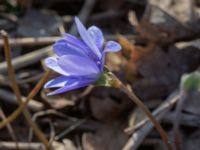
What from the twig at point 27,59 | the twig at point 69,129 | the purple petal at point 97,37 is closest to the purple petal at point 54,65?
the purple petal at point 97,37

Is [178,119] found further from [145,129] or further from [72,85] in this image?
[72,85]

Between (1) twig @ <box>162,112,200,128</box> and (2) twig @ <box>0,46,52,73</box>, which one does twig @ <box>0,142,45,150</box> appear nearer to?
(2) twig @ <box>0,46,52,73</box>

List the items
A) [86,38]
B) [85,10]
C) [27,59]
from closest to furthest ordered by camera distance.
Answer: [86,38], [27,59], [85,10]

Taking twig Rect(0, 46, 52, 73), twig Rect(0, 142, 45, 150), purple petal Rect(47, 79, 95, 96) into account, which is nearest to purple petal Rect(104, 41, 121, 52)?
purple petal Rect(47, 79, 95, 96)

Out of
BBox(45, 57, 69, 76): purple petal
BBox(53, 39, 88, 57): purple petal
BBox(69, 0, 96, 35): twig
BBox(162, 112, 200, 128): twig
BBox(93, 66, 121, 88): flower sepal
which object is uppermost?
BBox(53, 39, 88, 57): purple petal

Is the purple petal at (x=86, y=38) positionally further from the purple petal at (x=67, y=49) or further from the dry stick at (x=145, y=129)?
the dry stick at (x=145, y=129)

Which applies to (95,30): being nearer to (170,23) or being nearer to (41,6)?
(170,23)

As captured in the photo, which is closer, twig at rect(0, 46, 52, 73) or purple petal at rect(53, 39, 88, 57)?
purple petal at rect(53, 39, 88, 57)

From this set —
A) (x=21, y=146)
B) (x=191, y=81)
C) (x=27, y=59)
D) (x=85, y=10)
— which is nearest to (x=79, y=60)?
(x=191, y=81)
